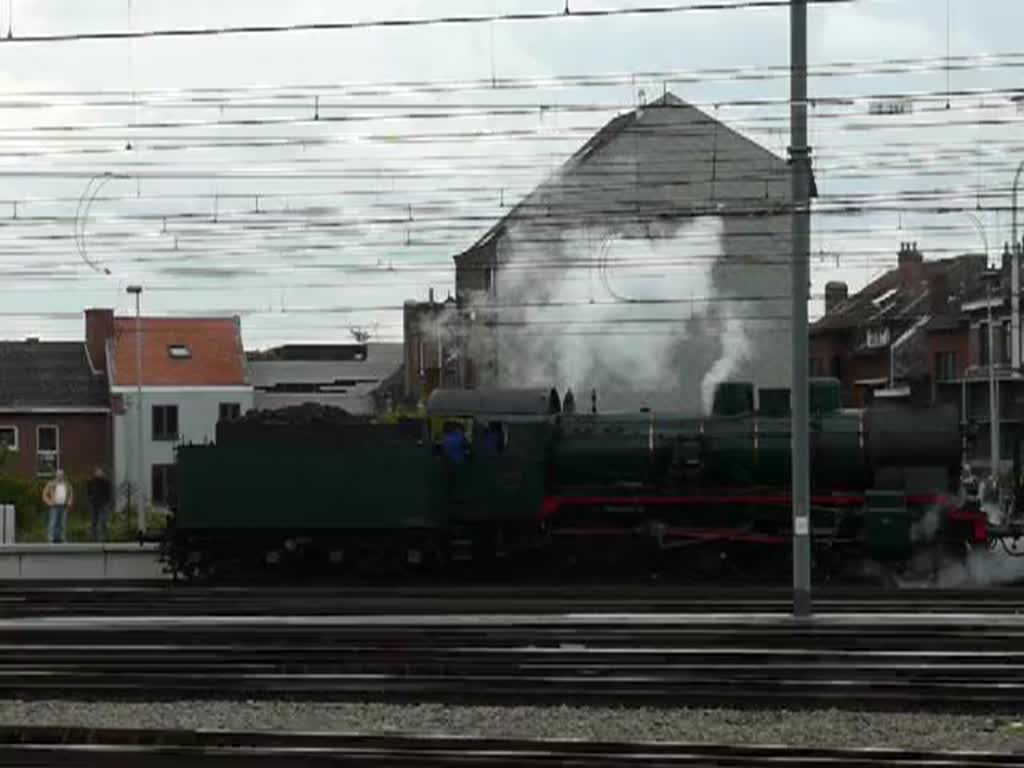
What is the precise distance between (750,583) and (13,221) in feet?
33.1

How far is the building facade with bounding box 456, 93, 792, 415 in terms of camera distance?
34.2 meters

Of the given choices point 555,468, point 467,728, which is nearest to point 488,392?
point 555,468

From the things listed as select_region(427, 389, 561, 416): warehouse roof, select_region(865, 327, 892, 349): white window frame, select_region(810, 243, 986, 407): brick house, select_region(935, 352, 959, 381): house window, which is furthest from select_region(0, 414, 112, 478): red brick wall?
select_region(427, 389, 561, 416): warehouse roof

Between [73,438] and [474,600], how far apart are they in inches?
1443

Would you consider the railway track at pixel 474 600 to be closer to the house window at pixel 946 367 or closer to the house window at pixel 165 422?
Answer: the house window at pixel 165 422

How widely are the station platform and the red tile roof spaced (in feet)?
91.6

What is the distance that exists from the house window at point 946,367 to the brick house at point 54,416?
26.1m

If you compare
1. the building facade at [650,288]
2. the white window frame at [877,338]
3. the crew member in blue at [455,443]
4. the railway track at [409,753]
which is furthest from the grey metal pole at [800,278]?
the white window frame at [877,338]

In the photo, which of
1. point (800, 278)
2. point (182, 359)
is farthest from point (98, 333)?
point (800, 278)

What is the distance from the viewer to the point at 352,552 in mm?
22766

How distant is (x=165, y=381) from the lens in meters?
53.1

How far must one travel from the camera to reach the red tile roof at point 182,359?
5331cm

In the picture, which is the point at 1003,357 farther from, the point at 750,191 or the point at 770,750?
the point at 770,750

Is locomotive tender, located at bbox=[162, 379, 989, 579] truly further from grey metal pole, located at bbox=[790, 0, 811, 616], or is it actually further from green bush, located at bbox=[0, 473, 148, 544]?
green bush, located at bbox=[0, 473, 148, 544]
